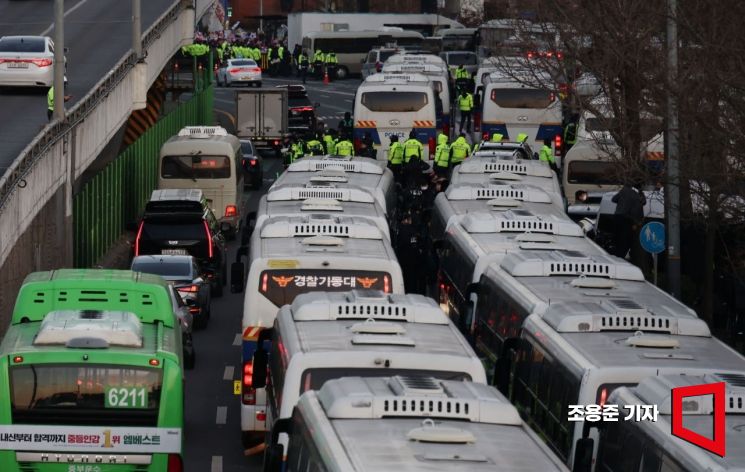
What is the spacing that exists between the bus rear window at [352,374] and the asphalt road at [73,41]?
20.3 m

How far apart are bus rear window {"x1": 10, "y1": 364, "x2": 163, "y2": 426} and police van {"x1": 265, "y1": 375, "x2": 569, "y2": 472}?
3.88 meters

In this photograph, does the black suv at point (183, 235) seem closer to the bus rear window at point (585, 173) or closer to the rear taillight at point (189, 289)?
the rear taillight at point (189, 289)

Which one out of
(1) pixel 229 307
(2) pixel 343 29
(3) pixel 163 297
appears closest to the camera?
(3) pixel 163 297

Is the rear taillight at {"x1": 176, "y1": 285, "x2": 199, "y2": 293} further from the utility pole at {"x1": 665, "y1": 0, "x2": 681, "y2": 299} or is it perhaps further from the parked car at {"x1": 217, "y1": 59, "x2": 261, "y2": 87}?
the parked car at {"x1": 217, "y1": 59, "x2": 261, "y2": 87}

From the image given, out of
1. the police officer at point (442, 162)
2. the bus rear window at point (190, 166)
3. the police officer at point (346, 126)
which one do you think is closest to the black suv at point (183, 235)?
the bus rear window at point (190, 166)

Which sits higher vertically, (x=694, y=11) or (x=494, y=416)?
(x=694, y=11)

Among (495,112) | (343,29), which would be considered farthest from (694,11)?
(343,29)

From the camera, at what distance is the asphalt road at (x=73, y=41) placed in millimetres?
41906

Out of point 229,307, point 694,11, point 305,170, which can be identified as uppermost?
point 694,11

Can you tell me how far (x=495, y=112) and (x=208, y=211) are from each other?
1940 centimetres

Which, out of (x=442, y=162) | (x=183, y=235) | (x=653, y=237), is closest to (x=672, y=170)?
(x=653, y=237)

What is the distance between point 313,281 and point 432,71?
43992mm

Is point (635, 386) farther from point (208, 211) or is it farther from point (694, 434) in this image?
point (208, 211)

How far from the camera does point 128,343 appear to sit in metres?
16.9
